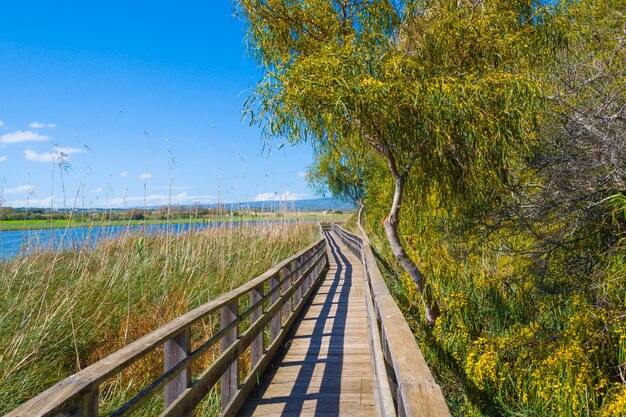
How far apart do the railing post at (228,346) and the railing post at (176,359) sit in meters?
0.87

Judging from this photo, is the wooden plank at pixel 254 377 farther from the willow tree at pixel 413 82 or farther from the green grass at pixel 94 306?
the willow tree at pixel 413 82

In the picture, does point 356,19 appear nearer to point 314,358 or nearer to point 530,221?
point 530,221

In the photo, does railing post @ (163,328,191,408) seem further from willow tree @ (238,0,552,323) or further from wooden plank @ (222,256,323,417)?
willow tree @ (238,0,552,323)

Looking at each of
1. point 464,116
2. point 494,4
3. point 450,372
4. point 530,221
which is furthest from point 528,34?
point 450,372

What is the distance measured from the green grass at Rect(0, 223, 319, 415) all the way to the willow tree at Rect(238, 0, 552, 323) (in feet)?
8.92

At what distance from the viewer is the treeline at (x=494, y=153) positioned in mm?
6148

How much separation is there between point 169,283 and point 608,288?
5.80 meters

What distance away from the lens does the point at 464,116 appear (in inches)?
271

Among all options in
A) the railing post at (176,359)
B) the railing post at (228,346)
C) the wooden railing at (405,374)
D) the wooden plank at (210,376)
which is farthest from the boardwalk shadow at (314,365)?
the railing post at (176,359)

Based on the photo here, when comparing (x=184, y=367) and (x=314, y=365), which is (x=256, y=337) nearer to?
(x=314, y=365)

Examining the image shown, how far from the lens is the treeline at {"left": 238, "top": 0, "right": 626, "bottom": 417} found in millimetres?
6148

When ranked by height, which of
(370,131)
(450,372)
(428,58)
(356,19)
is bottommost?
(450,372)

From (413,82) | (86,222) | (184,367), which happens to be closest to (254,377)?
(184,367)

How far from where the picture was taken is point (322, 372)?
5.50 m
